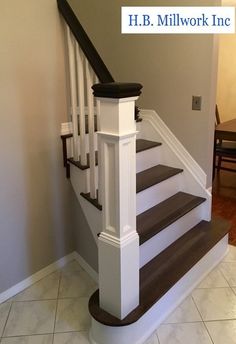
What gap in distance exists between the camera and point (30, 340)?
1751 mm

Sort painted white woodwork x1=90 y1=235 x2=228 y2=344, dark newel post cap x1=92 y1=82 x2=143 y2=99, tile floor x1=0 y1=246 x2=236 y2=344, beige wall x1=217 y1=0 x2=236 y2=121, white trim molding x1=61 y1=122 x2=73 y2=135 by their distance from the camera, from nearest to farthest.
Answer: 1. dark newel post cap x1=92 y1=82 x2=143 y2=99
2. painted white woodwork x1=90 y1=235 x2=228 y2=344
3. tile floor x1=0 y1=246 x2=236 y2=344
4. white trim molding x1=61 y1=122 x2=73 y2=135
5. beige wall x1=217 y1=0 x2=236 y2=121

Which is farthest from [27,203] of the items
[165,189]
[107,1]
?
[107,1]

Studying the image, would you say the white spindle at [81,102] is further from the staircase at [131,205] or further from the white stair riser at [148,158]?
the white stair riser at [148,158]

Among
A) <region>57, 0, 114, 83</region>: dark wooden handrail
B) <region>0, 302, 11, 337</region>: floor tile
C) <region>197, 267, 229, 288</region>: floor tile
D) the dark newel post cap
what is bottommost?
<region>0, 302, 11, 337</region>: floor tile

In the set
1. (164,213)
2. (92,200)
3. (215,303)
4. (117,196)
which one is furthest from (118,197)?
(215,303)

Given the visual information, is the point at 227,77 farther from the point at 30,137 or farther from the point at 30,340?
the point at 30,340

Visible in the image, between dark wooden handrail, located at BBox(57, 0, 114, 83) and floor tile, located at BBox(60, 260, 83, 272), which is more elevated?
dark wooden handrail, located at BBox(57, 0, 114, 83)

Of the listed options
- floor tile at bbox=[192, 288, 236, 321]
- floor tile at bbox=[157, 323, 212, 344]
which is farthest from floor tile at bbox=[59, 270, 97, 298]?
floor tile at bbox=[192, 288, 236, 321]

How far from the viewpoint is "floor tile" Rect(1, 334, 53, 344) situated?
1.74 m

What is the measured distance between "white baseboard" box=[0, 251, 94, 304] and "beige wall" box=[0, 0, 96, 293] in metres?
0.04

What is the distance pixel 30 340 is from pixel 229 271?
142cm

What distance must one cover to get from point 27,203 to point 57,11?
1239 mm

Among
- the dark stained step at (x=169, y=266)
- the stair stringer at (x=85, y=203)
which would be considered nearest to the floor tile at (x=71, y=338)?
the dark stained step at (x=169, y=266)

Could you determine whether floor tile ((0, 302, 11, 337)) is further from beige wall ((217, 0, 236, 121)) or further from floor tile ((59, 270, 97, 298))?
beige wall ((217, 0, 236, 121))
